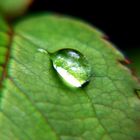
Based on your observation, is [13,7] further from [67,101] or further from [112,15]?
[67,101]

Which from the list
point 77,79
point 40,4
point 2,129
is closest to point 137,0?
point 40,4

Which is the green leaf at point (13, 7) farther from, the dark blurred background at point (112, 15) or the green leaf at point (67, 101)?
the green leaf at point (67, 101)

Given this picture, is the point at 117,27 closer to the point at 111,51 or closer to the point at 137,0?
the point at 137,0

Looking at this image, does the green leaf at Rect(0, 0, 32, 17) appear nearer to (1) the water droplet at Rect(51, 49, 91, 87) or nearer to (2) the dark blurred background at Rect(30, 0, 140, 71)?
(2) the dark blurred background at Rect(30, 0, 140, 71)

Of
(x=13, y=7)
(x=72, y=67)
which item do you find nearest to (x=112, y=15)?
(x=13, y=7)

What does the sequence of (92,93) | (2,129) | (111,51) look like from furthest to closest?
(111,51)
(92,93)
(2,129)

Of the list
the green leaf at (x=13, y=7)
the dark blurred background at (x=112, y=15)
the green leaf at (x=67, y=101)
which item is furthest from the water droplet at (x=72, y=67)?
the dark blurred background at (x=112, y=15)
